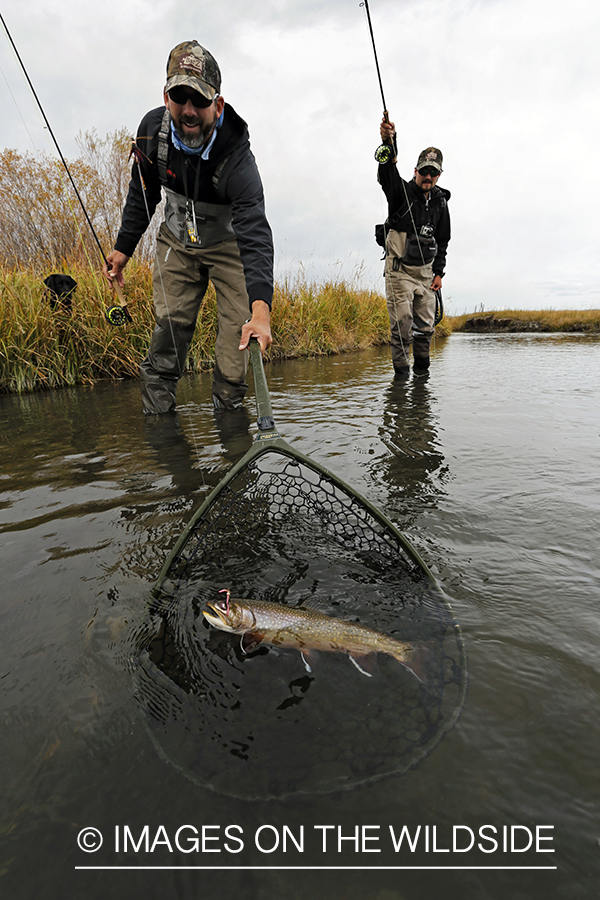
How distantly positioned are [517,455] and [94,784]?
3.38 metres

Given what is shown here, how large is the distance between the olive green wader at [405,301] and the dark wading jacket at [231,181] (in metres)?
3.49

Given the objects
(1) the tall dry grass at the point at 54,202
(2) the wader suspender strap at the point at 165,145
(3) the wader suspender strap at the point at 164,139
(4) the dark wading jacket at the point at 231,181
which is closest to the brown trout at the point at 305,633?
(4) the dark wading jacket at the point at 231,181

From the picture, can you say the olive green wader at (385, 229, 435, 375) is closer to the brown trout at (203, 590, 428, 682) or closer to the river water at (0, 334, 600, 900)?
the river water at (0, 334, 600, 900)

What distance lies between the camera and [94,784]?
1.22 meters

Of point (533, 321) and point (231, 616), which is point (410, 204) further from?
point (533, 321)

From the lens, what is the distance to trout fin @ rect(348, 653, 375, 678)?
1.55 meters

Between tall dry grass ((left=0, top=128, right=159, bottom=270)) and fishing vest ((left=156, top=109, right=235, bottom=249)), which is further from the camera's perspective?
tall dry grass ((left=0, top=128, right=159, bottom=270))

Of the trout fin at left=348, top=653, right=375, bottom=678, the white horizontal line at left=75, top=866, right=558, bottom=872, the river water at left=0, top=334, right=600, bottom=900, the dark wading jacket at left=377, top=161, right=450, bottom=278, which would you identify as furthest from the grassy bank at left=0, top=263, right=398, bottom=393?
the white horizontal line at left=75, top=866, right=558, bottom=872

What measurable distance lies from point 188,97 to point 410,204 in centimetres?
412

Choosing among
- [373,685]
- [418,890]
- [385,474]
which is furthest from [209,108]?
[418,890]

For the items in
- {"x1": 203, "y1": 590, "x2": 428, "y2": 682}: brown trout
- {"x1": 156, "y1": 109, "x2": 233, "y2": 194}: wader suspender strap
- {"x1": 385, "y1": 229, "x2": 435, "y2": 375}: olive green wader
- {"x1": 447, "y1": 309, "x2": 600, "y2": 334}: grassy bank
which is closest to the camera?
{"x1": 203, "y1": 590, "x2": 428, "y2": 682}: brown trout

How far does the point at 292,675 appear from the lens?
5.07 ft

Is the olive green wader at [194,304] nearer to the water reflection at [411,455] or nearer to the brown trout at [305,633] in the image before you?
the water reflection at [411,455]

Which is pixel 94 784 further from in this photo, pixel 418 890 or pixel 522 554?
pixel 522 554
